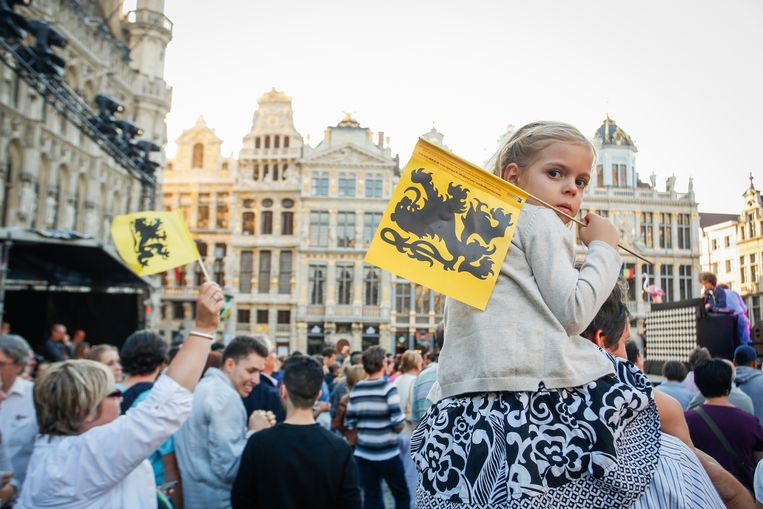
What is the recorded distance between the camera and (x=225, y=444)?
3916 mm

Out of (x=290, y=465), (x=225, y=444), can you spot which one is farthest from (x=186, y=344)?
(x=225, y=444)

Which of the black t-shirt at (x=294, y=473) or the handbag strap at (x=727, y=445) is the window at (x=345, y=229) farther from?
the black t-shirt at (x=294, y=473)

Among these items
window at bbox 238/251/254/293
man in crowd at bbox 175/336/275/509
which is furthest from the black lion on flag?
window at bbox 238/251/254/293

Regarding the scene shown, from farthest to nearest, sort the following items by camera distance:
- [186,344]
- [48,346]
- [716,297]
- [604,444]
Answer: [48,346] → [716,297] → [186,344] → [604,444]

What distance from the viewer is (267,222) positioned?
39.4m

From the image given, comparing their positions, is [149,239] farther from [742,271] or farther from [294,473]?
[742,271]

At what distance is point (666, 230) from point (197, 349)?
43896mm

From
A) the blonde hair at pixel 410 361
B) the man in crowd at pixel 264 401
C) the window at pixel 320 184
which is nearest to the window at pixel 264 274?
the window at pixel 320 184

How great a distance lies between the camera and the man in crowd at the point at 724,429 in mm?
3988

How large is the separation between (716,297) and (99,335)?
52.5 ft

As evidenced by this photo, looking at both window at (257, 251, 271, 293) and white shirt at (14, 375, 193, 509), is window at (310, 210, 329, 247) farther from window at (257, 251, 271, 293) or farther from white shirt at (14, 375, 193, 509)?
white shirt at (14, 375, 193, 509)

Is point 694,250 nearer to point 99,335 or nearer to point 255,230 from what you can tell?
point 255,230

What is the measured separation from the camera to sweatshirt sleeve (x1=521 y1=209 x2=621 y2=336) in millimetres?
1586

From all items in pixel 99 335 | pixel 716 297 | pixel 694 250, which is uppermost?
pixel 694 250
